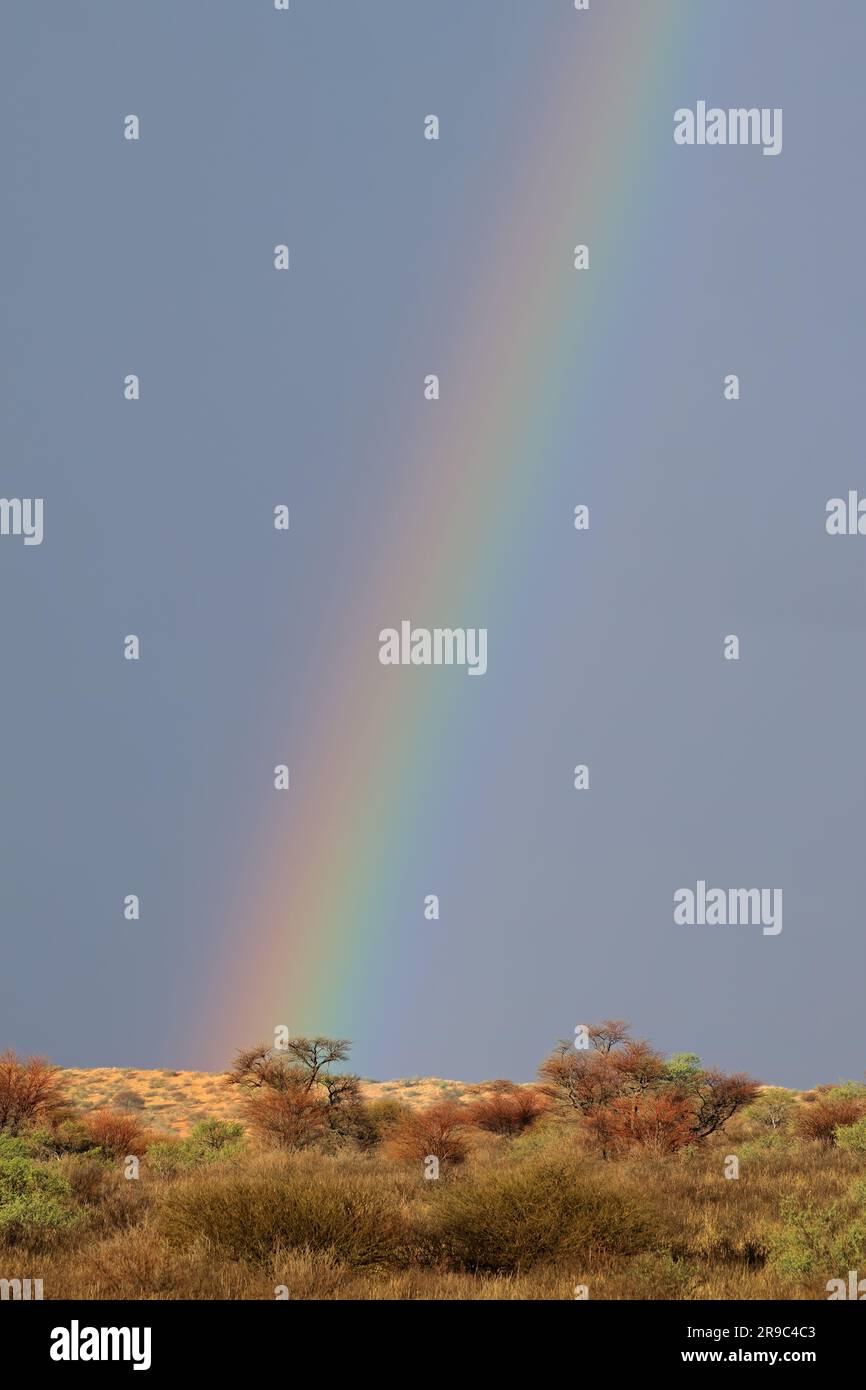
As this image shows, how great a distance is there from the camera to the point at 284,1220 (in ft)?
46.9

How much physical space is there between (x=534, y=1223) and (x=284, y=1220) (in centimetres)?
321

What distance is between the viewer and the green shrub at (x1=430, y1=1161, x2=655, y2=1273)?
14.7 m

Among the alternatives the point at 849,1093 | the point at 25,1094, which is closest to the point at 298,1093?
the point at 25,1094

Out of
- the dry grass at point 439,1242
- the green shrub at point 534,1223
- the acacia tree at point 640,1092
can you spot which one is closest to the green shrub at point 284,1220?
the dry grass at point 439,1242

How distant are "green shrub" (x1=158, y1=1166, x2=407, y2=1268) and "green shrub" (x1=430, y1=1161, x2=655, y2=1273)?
76 centimetres

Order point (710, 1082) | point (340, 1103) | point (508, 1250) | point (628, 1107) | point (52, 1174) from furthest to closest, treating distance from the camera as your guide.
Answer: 1. point (340, 1103)
2. point (710, 1082)
3. point (628, 1107)
4. point (52, 1174)
5. point (508, 1250)

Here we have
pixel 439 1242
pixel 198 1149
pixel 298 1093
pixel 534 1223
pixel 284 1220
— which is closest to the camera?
pixel 284 1220

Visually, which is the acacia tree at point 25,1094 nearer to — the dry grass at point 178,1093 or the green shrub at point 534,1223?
the dry grass at point 178,1093

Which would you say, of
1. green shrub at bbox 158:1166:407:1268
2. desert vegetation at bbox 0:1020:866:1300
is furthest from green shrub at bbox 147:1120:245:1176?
green shrub at bbox 158:1166:407:1268

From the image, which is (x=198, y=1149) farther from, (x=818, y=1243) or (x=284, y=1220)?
(x=818, y=1243)
